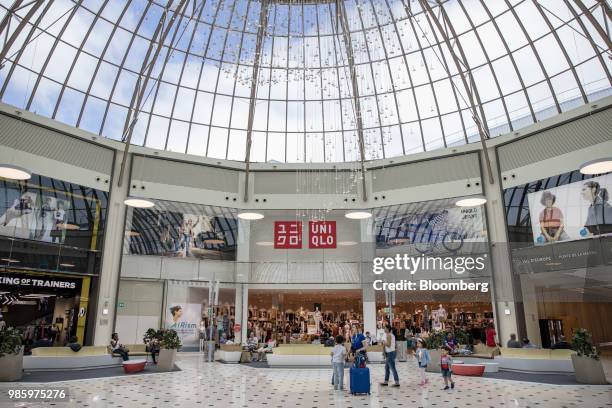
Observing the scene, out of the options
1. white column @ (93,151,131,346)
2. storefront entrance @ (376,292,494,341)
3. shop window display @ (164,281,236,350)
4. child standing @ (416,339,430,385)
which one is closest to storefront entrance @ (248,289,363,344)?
shop window display @ (164,281,236,350)

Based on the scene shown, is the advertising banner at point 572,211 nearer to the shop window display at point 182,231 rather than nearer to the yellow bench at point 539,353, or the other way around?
the yellow bench at point 539,353

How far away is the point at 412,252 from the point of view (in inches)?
1120

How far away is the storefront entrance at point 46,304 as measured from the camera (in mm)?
24547

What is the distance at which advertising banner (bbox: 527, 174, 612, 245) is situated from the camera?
838 inches

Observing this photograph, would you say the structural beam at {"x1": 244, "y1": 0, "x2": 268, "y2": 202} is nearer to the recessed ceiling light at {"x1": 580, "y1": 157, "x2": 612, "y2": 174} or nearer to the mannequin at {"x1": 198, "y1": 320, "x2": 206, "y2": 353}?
the mannequin at {"x1": 198, "y1": 320, "x2": 206, "y2": 353}

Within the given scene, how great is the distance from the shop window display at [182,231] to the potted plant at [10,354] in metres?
12.3

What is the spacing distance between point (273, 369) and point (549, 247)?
1524cm

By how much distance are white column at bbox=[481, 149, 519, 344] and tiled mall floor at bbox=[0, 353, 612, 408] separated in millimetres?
9262

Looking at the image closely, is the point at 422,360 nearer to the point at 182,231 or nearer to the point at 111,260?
the point at 182,231

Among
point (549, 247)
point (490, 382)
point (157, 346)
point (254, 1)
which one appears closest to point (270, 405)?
point (490, 382)

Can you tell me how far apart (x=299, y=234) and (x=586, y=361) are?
18.7 metres

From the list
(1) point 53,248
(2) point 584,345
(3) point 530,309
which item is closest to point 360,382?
(2) point 584,345

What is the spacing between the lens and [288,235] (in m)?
30.5

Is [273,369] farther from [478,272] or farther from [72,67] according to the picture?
[72,67]
